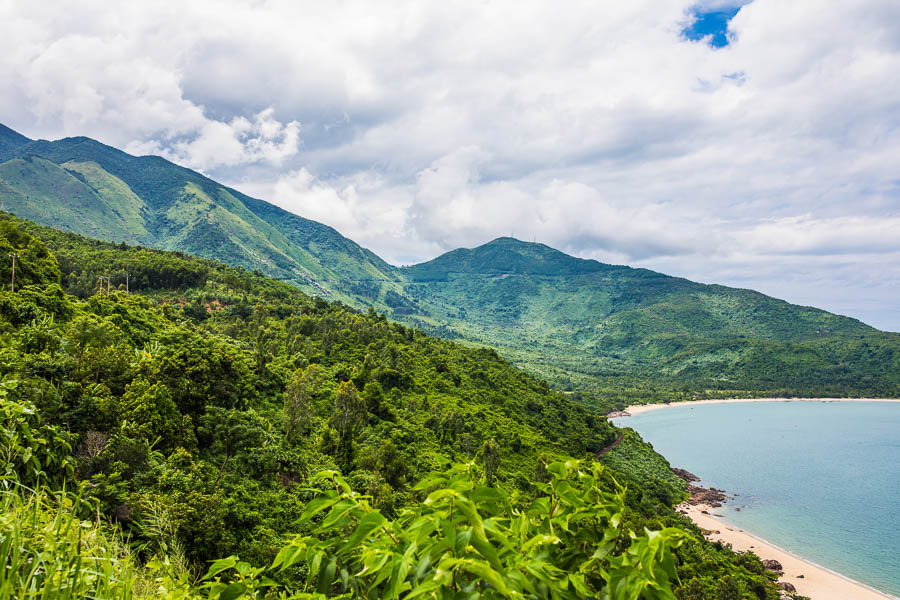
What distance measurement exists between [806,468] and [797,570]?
43385 millimetres

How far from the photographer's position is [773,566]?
35.6 metres

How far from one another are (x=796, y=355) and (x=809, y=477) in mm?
111146

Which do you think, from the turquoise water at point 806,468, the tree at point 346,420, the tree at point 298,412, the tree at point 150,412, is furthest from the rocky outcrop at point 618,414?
the tree at point 150,412

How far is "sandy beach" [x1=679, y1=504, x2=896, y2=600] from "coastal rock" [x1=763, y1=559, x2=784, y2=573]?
45cm

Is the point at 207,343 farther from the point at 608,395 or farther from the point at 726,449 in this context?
the point at 608,395

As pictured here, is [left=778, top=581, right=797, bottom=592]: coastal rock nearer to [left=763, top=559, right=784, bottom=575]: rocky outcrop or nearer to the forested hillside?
the forested hillside

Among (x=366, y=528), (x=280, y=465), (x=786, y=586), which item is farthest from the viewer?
(x=786, y=586)

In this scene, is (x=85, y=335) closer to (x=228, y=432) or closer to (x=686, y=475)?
(x=228, y=432)

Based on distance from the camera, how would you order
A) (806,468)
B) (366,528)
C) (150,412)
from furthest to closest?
(806,468) → (150,412) → (366,528)

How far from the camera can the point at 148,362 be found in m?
18.1

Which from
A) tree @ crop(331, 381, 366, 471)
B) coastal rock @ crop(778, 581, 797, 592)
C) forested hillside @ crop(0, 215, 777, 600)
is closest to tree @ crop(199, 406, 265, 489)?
forested hillside @ crop(0, 215, 777, 600)

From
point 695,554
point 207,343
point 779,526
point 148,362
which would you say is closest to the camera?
point 148,362

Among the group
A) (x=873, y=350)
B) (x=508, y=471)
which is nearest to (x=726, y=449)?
(x=508, y=471)

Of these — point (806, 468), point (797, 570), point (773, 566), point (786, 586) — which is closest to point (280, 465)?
point (786, 586)
